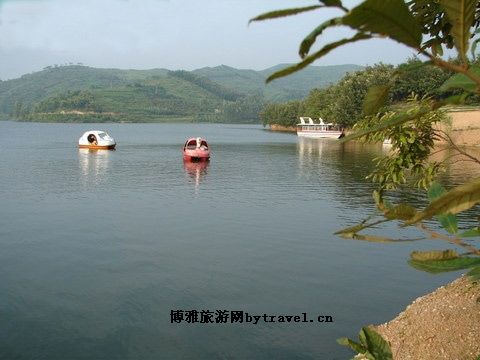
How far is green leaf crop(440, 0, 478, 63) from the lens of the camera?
1284 millimetres

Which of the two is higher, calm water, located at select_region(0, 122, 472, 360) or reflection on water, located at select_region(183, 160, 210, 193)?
reflection on water, located at select_region(183, 160, 210, 193)

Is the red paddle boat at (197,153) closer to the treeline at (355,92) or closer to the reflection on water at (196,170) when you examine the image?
the reflection on water at (196,170)

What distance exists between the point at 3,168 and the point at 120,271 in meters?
38.4

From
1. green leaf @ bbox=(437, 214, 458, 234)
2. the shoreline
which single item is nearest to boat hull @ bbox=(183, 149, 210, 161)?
the shoreline

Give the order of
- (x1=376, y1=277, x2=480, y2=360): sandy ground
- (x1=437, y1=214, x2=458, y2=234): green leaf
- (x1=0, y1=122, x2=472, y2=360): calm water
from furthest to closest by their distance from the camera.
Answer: (x1=0, y1=122, x2=472, y2=360): calm water
(x1=376, y1=277, x2=480, y2=360): sandy ground
(x1=437, y1=214, x2=458, y2=234): green leaf

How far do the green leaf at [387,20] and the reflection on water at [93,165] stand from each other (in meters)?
41.7

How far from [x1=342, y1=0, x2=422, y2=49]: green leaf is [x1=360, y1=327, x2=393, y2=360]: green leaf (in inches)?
76.6

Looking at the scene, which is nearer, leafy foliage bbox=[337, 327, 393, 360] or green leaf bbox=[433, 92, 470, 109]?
green leaf bbox=[433, 92, 470, 109]

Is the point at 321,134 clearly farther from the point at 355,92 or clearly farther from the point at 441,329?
the point at 441,329

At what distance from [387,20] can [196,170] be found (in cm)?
4960

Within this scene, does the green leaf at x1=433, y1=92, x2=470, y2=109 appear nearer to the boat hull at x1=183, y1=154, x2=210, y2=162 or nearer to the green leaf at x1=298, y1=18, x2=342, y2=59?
the green leaf at x1=298, y1=18, x2=342, y2=59

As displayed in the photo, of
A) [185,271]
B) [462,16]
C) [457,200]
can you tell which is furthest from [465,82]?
[185,271]

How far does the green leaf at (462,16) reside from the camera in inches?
50.6

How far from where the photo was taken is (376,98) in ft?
5.37
